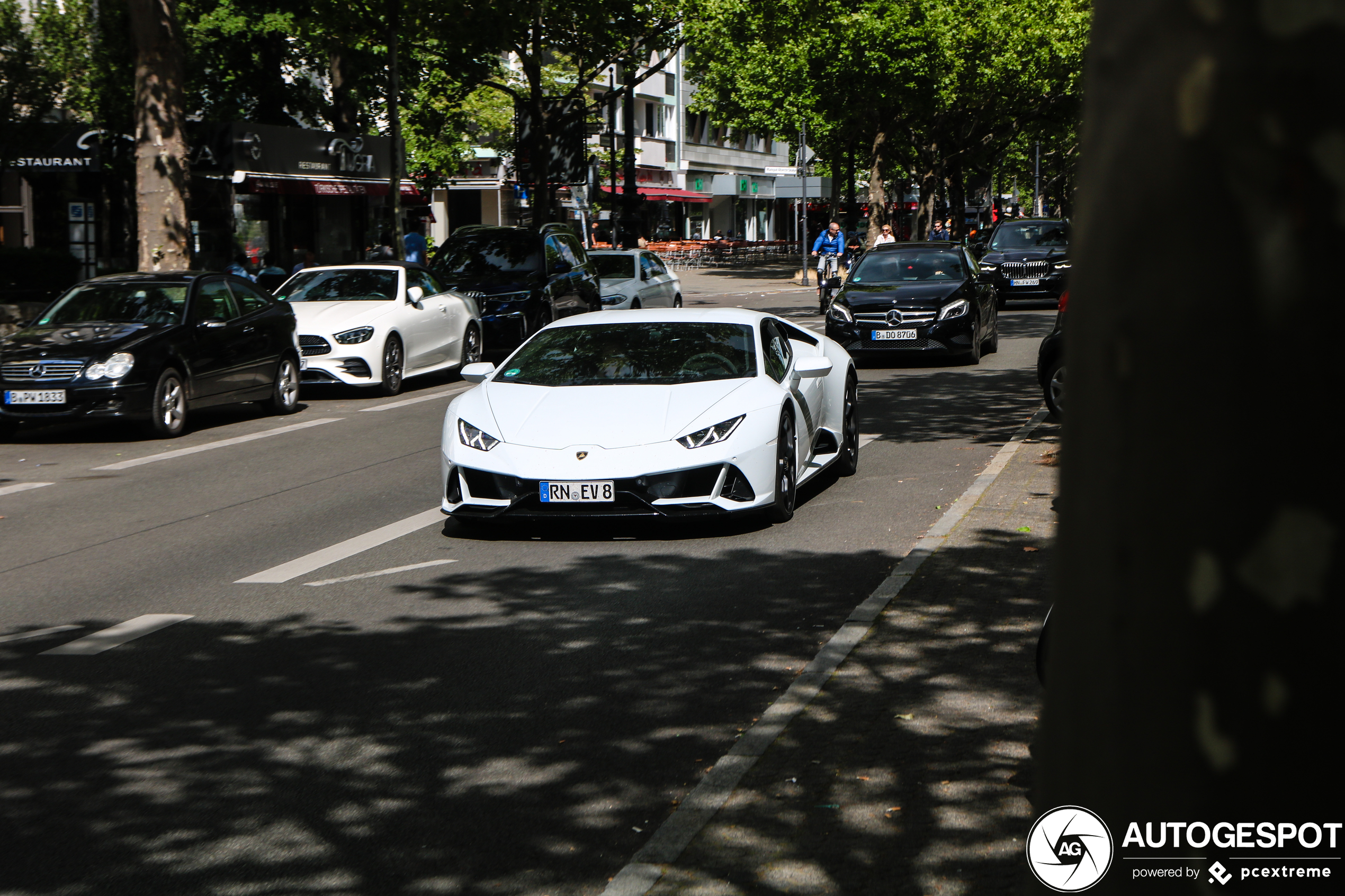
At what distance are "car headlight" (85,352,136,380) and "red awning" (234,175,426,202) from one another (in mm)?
16577

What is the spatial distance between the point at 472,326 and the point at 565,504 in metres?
12.2

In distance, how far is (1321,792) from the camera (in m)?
1.08

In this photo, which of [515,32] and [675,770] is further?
[515,32]

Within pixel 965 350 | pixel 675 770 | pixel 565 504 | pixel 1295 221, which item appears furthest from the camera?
pixel 965 350

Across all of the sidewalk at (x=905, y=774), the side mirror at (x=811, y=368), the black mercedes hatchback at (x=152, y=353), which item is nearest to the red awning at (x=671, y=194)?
the black mercedes hatchback at (x=152, y=353)

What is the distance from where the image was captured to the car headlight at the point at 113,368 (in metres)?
13.9

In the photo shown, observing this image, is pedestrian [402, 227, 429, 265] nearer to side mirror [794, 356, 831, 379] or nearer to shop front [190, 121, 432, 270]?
shop front [190, 121, 432, 270]

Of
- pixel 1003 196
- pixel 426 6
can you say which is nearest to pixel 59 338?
pixel 426 6

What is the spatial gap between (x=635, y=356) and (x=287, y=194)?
2438 cm

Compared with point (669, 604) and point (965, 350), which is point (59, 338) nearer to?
point (669, 604)

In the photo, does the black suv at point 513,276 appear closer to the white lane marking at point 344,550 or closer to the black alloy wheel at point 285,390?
the black alloy wheel at point 285,390

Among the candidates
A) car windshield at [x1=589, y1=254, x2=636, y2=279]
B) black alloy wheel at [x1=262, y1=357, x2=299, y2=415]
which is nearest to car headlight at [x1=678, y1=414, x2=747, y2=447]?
black alloy wheel at [x1=262, y1=357, x2=299, y2=415]

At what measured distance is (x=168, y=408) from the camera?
1447 cm

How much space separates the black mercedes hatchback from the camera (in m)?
13.9
